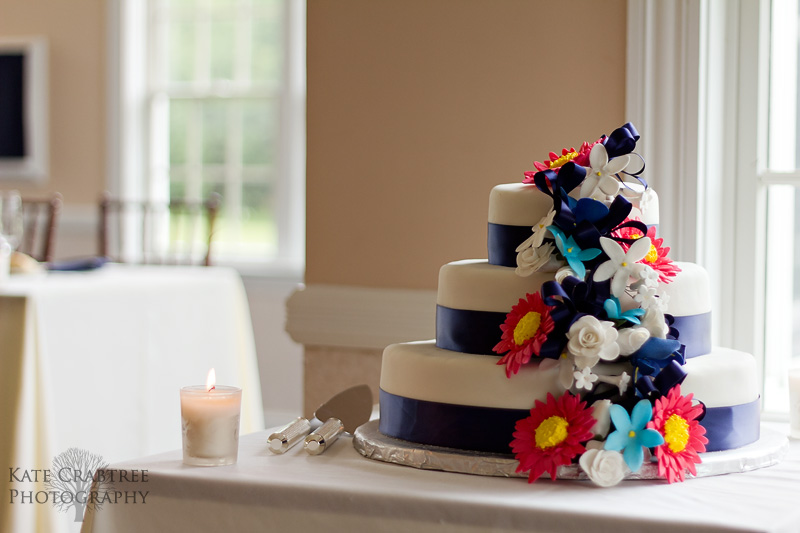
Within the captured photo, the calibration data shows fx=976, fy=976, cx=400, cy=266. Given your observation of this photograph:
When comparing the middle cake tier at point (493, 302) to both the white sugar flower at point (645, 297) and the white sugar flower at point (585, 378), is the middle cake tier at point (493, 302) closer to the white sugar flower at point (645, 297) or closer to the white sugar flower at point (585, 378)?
the white sugar flower at point (645, 297)

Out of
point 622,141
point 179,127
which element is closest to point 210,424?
point 622,141

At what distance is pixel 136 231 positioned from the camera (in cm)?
508

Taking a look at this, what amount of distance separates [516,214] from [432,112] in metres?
0.77

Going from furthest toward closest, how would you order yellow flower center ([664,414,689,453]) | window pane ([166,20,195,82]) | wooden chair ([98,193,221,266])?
window pane ([166,20,195,82])
wooden chair ([98,193,221,266])
yellow flower center ([664,414,689,453])

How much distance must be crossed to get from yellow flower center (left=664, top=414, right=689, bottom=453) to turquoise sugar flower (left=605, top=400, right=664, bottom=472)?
2 centimetres

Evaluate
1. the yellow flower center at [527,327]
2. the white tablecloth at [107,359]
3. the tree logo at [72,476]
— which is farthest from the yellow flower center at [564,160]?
the white tablecloth at [107,359]

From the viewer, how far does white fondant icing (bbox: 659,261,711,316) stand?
1.21 meters

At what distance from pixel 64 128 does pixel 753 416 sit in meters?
4.58

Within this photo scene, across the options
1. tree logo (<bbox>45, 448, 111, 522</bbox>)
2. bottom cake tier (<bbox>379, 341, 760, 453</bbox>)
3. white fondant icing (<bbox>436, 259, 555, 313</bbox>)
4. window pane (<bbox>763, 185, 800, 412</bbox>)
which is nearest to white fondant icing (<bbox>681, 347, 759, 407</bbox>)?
bottom cake tier (<bbox>379, 341, 760, 453</bbox>)

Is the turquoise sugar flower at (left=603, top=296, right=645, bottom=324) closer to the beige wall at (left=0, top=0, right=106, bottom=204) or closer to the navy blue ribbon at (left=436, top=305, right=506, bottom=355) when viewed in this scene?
the navy blue ribbon at (left=436, top=305, right=506, bottom=355)

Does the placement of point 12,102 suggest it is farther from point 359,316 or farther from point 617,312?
point 617,312

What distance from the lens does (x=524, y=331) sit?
3.67 ft

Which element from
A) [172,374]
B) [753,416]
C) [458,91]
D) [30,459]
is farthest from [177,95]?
[753,416]

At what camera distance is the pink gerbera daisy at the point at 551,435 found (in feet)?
3.52
